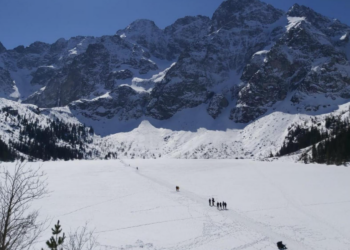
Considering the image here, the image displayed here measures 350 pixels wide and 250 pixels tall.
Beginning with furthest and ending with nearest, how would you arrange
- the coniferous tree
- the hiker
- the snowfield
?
the snowfield, the hiker, the coniferous tree

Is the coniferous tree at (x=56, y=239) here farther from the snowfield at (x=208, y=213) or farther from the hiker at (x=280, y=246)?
the hiker at (x=280, y=246)

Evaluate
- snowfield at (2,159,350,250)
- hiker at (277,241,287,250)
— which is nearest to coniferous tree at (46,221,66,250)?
snowfield at (2,159,350,250)

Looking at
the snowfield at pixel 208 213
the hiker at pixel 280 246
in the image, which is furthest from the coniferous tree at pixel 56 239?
the hiker at pixel 280 246

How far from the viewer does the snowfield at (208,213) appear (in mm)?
22625

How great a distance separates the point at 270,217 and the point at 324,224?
5.10m

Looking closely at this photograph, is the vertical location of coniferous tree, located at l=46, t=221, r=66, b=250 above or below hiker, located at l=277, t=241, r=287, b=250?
above

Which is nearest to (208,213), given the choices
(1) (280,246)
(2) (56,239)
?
(1) (280,246)

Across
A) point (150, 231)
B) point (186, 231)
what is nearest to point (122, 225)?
point (150, 231)

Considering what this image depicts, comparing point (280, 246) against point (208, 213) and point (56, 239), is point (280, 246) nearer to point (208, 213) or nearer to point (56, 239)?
point (208, 213)

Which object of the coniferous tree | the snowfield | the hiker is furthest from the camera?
the snowfield

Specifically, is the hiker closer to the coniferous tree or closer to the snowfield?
the snowfield

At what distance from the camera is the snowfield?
74.2 feet

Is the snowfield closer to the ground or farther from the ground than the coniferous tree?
closer to the ground

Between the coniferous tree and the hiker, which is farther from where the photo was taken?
the hiker
